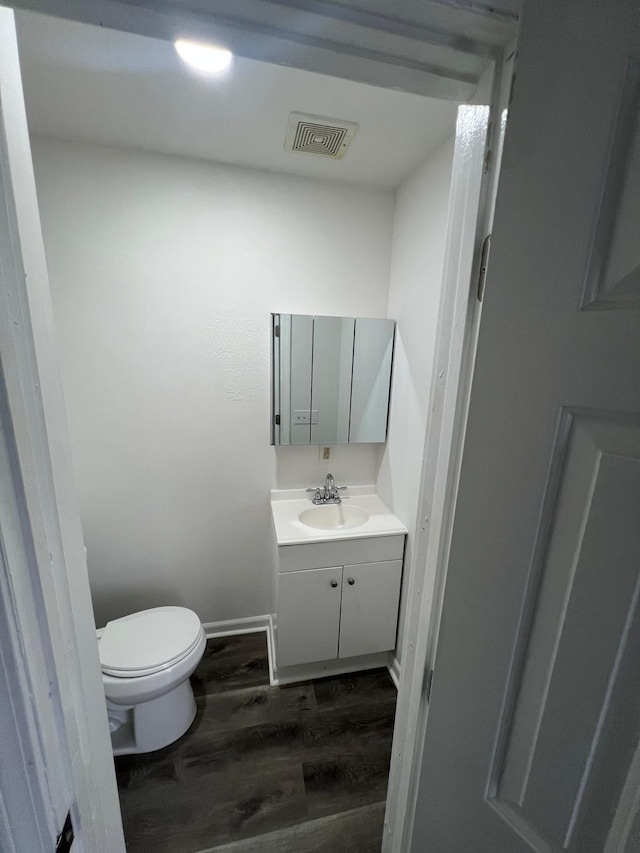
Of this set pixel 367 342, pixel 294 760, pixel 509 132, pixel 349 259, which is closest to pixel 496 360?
pixel 509 132

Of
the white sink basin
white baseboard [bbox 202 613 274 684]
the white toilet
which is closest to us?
the white toilet

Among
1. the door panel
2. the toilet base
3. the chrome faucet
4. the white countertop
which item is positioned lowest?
the toilet base

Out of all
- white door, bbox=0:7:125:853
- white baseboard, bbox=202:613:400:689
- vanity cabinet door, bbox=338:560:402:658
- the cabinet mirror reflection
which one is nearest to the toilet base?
white baseboard, bbox=202:613:400:689

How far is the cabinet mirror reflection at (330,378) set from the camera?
1662mm

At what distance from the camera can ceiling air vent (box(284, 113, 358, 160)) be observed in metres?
1.15

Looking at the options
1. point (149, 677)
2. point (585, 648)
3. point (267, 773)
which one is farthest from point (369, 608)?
point (585, 648)

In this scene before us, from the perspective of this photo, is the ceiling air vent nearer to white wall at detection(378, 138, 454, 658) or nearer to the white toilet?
white wall at detection(378, 138, 454, 658)

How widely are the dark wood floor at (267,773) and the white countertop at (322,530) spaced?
819 millimetres

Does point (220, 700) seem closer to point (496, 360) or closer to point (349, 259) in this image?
point (496, 360)

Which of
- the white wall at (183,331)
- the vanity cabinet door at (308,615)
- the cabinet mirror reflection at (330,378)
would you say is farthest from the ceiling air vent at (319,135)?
the vanity cabinet door at (308,615)

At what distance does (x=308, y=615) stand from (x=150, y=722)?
752 millimetres

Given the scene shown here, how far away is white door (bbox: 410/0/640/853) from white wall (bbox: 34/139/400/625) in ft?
4.45

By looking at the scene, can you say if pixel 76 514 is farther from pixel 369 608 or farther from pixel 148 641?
pixel 369 608

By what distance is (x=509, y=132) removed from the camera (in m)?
0.39
